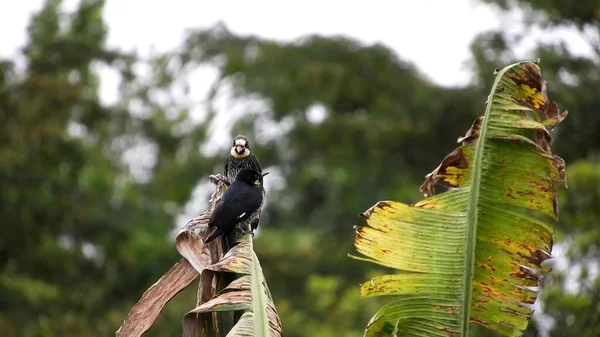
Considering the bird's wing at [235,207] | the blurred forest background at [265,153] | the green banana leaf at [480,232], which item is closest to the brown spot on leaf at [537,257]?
the green banana leaf at [480,232]

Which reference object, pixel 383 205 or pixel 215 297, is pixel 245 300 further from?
pixel 383 205

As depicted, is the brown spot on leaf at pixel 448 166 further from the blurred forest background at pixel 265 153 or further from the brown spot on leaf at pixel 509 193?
the blurred forest background at pixel 265 153

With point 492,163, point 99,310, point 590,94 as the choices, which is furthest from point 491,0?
point 492,163

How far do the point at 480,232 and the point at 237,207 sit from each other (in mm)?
1237

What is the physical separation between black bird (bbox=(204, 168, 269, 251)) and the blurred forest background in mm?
7702

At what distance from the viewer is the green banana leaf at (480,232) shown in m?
4.61

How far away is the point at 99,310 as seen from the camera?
18.5 m

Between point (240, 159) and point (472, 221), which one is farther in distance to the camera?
point (240, 159)

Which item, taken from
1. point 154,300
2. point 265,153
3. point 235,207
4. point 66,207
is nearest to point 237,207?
point 235,207

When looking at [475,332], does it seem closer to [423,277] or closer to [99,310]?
[423,277]

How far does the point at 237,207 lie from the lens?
17.6 feet

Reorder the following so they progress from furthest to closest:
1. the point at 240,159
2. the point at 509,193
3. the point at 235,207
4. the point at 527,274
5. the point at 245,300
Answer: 1. the point at 240,159
2. the point at 235,207
3. the point at 509,193
4. the point at 527,274
5. the point at 245,300

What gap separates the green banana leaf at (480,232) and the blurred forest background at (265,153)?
28.7 ft

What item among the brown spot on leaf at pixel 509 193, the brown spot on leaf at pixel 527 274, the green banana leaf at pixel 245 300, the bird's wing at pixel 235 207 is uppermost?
the bird's wing at pixel 235 207
